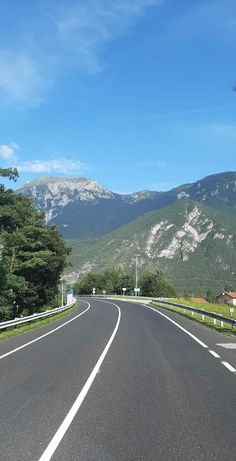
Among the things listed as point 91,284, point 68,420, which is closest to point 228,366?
point 68,420

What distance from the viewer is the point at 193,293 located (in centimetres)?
19212

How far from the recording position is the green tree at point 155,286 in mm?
133875

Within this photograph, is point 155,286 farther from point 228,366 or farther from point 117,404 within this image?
point 117,404

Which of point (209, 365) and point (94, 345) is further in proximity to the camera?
point (94, 345)

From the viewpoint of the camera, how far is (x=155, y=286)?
139m

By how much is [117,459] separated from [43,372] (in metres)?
6.39

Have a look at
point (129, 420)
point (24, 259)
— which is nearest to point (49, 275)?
point (24, 259)

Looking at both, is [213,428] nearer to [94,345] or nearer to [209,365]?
[209,365]

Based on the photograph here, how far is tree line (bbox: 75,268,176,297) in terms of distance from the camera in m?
138

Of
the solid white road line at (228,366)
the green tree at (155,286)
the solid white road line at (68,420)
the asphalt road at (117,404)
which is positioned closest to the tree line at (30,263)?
the asphalt road at (117,404)

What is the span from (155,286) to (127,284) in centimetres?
2191

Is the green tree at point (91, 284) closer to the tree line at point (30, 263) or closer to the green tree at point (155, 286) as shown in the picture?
the green tree at point (155, 286)

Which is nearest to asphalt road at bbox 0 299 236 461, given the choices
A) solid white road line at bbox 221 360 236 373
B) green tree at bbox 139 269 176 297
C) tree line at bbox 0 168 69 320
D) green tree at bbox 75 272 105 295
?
solid white road line at bbox 221 360 236 373

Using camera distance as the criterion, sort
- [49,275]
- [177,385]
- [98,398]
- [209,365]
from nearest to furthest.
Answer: [98,398] → [177,385] → [209,365] → [49,275]
